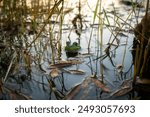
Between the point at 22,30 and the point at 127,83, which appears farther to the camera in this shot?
the point at 22,30

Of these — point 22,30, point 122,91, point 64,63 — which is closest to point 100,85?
point 122,91

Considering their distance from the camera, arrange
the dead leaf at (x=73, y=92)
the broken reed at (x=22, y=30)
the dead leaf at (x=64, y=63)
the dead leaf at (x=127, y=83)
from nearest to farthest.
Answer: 1. the dead leaf at (x=73, y=92)
2. the dead leaf at (x=127, y=83)
3. the dead leaf at (x=64, y=63)
4. the broken reed at (x=22, y=30)

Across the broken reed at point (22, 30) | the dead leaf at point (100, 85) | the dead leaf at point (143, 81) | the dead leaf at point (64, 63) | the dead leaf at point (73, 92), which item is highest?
the broken reed at point (22, 30)

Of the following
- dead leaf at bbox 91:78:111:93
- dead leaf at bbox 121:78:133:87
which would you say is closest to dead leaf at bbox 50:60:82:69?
dead leaf at bbox 91:78:111:93

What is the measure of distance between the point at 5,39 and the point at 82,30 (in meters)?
0.71

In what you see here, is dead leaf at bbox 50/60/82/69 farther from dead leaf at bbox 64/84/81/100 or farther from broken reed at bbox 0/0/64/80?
dead leaf at bbox 64/84/81/100

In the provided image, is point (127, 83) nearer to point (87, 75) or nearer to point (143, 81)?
point (143, 81)

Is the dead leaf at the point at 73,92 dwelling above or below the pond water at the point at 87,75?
below

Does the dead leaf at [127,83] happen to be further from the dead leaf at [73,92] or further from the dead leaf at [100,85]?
the dead leaf at [73,92]

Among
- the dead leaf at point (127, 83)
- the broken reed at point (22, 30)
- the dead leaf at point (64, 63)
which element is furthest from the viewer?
the broken reed at point (22, 30)

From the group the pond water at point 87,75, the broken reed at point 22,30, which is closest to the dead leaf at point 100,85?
the pond water at point 87,75

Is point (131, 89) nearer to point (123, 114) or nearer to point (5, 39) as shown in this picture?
point (123, 114)

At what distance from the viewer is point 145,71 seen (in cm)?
151

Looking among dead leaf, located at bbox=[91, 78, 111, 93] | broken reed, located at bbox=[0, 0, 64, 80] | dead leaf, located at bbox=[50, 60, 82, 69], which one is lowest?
dead leaf, located at bbox=[91, 78, 111, 93]
